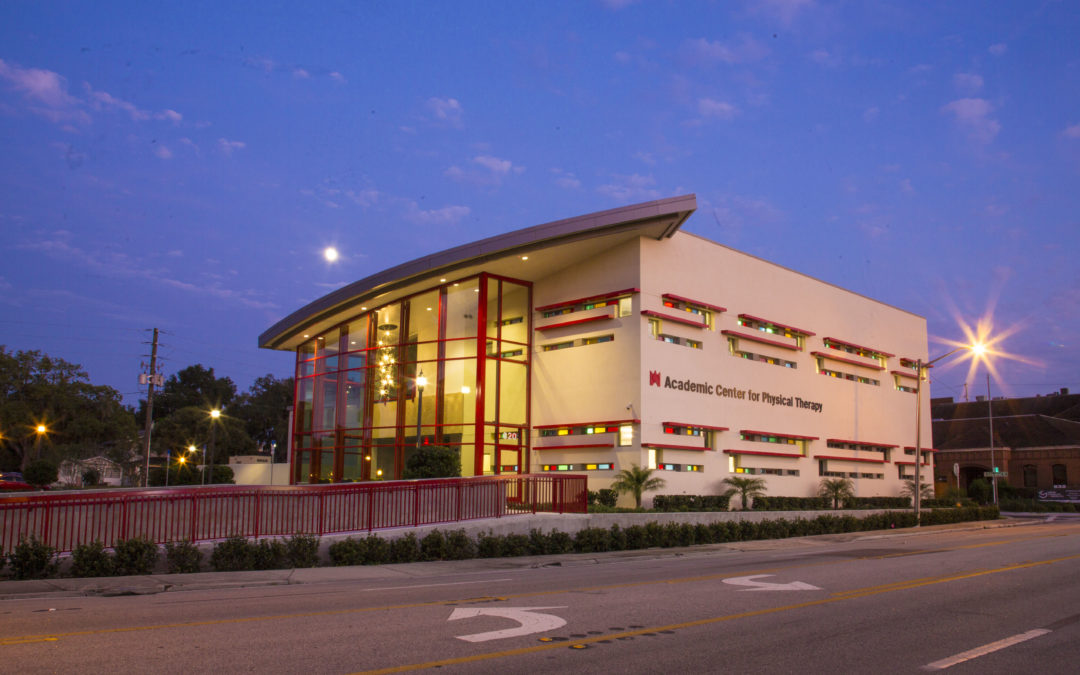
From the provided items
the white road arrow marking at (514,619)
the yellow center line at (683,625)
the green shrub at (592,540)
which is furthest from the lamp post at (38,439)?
the yellow center line at (683,625)

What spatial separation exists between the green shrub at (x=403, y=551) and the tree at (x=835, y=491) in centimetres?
2627

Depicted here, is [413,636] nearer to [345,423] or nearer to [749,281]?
[749,281]

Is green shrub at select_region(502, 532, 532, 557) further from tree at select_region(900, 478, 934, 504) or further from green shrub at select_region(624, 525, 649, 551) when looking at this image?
tree at select_region(900, 478, 934, 504)

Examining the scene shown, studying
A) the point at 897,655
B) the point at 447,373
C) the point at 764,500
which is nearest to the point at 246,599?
the point at 897,655

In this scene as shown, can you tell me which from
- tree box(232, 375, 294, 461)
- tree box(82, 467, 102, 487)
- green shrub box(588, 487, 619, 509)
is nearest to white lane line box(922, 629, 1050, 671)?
green shrub box(588, 487, 619, 509)

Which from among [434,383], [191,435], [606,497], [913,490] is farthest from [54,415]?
[913,490]

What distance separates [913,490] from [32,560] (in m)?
45.7

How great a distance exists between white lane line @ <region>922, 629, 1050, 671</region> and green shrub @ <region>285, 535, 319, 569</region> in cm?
1360

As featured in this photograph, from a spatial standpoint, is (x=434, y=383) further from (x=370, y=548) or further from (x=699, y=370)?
(x=370, y=548)

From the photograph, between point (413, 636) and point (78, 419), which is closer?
point (413, 636)

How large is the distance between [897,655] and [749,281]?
31.9m

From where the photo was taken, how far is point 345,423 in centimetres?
4303

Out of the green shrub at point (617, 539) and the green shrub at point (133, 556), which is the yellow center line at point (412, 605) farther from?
the green shrub at point (617, 539)

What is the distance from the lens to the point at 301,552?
59.1 ft
